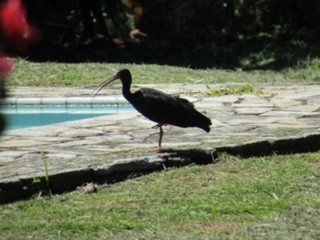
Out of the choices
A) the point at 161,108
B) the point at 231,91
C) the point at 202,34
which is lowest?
the point at 202,34

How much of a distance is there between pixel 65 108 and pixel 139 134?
7.33ft

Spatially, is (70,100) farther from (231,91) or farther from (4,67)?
(4,67)

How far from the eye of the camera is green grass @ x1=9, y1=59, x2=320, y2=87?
10852mm

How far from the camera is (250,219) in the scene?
4746 mm

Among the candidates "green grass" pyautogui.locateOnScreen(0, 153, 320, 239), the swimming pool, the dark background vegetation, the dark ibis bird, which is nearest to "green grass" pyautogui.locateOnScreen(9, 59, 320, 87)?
the swimming pool

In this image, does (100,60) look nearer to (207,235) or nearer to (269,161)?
(269,161)

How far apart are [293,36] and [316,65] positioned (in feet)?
10.4

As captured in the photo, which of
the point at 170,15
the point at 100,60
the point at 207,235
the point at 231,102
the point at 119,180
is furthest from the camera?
the point at 170,15

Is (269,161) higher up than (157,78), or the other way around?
(269,161)

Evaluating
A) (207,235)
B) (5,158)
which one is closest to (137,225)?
(207,235)

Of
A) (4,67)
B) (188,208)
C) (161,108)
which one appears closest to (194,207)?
(188,208)

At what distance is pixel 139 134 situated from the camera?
726 centimetres

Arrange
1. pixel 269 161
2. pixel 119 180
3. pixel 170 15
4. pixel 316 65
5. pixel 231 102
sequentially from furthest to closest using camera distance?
pixel 170 15
pixel 316 65
pixel 231 102
pixel 269 161
pixel 119 180

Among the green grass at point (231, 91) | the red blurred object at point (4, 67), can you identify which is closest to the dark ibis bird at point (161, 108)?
the green grass at point (231, 91)
